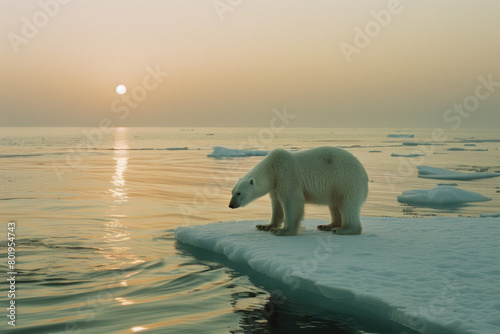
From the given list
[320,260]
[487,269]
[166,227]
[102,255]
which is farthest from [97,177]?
[487,269]

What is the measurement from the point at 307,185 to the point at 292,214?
1.57 feet

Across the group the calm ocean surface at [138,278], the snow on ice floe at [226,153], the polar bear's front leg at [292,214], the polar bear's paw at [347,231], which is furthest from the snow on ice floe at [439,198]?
the snow on ice floe at [226,153]

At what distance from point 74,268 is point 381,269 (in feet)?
11.8

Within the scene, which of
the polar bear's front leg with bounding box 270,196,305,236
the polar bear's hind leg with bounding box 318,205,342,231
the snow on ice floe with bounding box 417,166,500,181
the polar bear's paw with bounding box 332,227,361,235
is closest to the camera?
the polar bear's front leg with bounding box 270,196,305,236

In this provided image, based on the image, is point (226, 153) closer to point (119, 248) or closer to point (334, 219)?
point (334, 219)

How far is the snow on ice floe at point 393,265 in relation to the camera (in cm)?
436

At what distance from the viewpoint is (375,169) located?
2477cm

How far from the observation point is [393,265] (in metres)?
5.67

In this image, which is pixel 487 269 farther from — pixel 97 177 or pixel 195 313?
pixel 97 177

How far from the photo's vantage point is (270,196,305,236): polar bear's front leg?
7277 mm

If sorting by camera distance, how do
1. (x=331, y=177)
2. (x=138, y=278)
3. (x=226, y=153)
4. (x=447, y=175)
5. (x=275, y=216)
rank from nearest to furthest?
(x=138, y=278) → (x=331, y=177) → (x=275, y=216) → (x=447, y=175) → (x=226, y=153)

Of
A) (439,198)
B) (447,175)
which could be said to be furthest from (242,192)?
(447,175)

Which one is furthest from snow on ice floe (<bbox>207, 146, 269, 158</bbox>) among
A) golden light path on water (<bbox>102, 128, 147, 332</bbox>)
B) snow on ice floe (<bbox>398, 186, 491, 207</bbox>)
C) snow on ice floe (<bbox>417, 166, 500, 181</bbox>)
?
golden light path on water (<bbox>102, 128, 147, 332</bbox>)

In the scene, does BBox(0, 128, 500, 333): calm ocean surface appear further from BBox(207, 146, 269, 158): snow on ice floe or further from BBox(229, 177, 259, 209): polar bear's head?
BBox(207, 146, 269, 158): snow on ice floe
